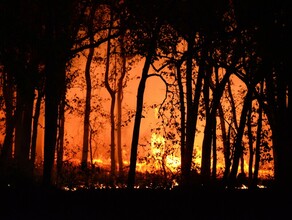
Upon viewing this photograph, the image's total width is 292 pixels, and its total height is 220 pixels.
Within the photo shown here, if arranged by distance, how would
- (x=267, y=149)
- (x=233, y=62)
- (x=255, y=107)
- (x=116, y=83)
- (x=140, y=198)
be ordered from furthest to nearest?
(x=116, y=83) → (x=255, y=107) → (x=267, y=149) → (x=233, y=62) → (x=140, y=198)

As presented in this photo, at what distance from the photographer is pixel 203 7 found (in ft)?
58.6

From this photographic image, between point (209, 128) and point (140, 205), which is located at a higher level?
point (209, 128)

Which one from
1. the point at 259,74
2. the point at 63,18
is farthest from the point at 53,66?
the point at 259,74

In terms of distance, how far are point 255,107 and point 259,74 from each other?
7123mm

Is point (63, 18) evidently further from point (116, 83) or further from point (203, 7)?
point (116, 83)

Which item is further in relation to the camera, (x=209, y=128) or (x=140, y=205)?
(x=209, y=128)

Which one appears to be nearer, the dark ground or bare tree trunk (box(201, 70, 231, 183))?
the dark ground

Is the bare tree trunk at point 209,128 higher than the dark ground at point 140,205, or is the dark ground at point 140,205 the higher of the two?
the bare tree trunk at point 209,128

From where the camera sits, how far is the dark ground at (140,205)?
11.3 metres

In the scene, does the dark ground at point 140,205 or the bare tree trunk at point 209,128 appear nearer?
the dark ground at point 140,205

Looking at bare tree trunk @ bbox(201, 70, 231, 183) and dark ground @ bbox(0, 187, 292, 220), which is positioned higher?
bare tree trunk @ bbox(201, 70, 231, 183)

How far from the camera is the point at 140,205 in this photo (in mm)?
12133

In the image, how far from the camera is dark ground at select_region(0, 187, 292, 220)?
11336 millimetres

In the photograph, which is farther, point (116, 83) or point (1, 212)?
point (116, 83)
